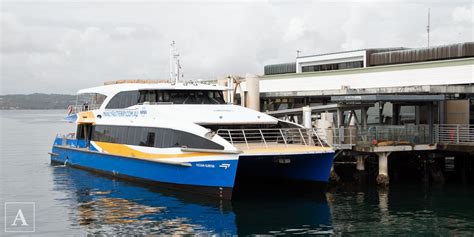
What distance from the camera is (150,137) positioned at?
86.2 ft

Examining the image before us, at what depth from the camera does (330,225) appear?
20312 mm

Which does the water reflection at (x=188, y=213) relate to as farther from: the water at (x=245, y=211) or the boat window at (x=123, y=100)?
the boat window at (x=123, y=100)

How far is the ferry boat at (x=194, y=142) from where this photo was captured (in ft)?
75.7

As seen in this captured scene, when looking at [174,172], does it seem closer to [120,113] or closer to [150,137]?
[150,137]

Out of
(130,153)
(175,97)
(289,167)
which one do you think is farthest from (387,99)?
(130,153)

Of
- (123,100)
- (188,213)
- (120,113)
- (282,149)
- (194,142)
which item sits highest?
(123,100)

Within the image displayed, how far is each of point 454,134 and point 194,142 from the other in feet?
42.2

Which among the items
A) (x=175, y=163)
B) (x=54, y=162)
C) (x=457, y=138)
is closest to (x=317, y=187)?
(x=175, y=163)

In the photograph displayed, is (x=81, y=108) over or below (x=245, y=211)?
over

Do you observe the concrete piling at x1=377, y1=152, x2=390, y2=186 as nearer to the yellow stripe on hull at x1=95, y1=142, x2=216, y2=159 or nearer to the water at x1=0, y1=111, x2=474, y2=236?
the water at x1=0, y1=111, x2=474, y2=236

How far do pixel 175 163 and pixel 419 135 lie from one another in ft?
39.2

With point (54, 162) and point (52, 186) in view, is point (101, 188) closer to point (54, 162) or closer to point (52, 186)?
point (52, 186)

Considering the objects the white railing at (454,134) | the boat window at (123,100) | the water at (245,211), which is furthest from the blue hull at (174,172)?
the white railing at (454,134)

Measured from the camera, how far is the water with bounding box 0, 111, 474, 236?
64.6 feet
